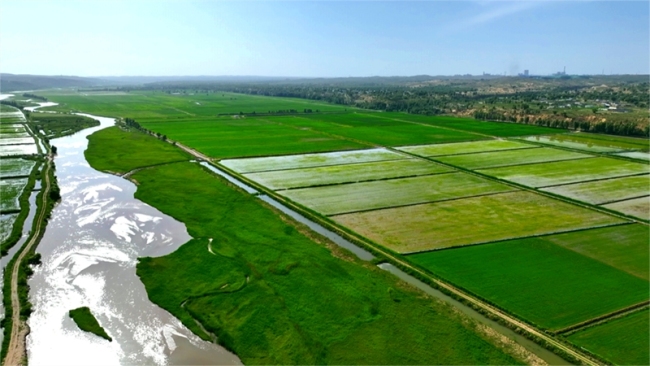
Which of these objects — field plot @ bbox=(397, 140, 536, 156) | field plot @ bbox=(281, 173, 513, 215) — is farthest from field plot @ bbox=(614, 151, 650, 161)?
field plot @ bbox=(281, 173, 513, 215)

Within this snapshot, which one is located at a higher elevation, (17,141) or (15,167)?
(17,141)

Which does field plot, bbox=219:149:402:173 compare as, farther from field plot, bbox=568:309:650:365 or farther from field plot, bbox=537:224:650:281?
field plot, bbox=568:309:650:365

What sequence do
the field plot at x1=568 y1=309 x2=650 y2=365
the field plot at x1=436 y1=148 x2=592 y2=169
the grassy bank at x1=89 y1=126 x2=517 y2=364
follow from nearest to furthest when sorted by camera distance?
1. the field plot at x1=568 y1=309 x2=650 y2=365
2. the grassy bank at x1=89 y1=126 x2=517 y2=364
3. the field plot at x1=436 y1=148 x2=592 y2=169

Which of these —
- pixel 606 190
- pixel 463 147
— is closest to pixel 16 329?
pixel 606 190

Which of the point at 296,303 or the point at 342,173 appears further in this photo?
the point at 342,173

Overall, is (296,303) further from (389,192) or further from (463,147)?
(463,147)

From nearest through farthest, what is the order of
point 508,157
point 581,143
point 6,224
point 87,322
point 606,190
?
point 87,322, point 6,224, point 606,190, point 508,157, point 581,143

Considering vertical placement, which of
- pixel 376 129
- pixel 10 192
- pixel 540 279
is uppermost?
pixel 376 129
